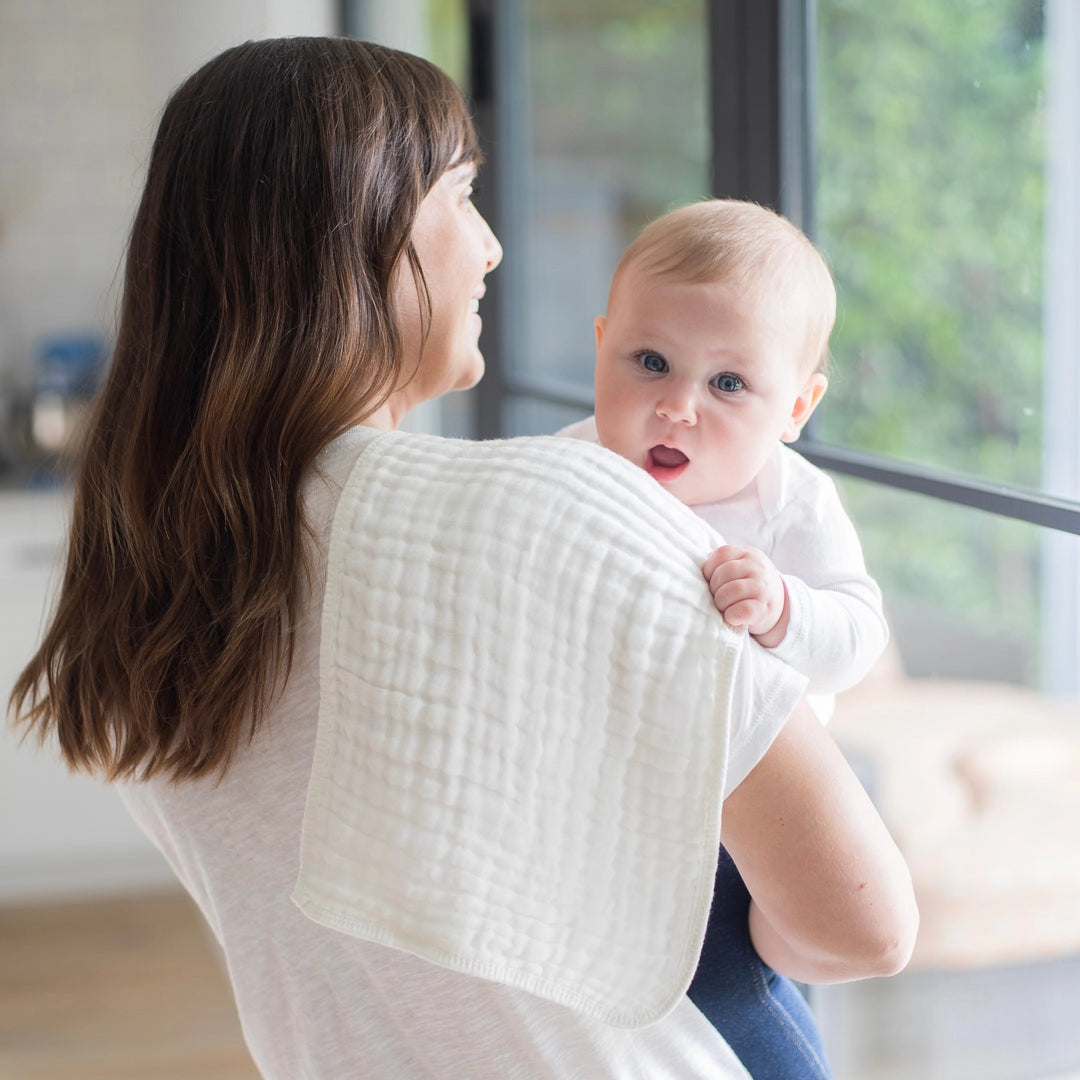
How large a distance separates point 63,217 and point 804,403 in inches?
118

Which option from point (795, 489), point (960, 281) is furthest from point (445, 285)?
point (960, 281)

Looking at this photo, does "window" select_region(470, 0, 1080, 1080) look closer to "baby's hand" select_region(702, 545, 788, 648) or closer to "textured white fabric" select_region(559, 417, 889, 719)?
"textured white fabric" select_region(559, 417, 889, 719)

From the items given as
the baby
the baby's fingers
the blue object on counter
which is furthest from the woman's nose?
the blue object on counter

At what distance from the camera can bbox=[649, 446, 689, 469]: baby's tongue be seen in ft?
3.27

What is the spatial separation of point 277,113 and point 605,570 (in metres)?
0.40

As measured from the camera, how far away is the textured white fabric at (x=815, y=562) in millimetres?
833

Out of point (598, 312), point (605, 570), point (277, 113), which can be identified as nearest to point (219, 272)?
point (277, 113)

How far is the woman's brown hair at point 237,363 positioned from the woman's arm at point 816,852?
306 mm

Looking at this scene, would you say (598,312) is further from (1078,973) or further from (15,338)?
(15,338)

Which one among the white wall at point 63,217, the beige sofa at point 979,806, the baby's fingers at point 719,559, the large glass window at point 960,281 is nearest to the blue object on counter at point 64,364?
the white wall at point 63,217

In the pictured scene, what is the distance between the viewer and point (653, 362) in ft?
3.26

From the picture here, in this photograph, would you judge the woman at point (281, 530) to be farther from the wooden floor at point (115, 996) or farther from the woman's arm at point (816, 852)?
the wooden floor at point (115, 996)

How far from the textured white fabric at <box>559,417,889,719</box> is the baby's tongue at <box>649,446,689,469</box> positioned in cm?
5

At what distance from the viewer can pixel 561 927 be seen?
0.75 metres
